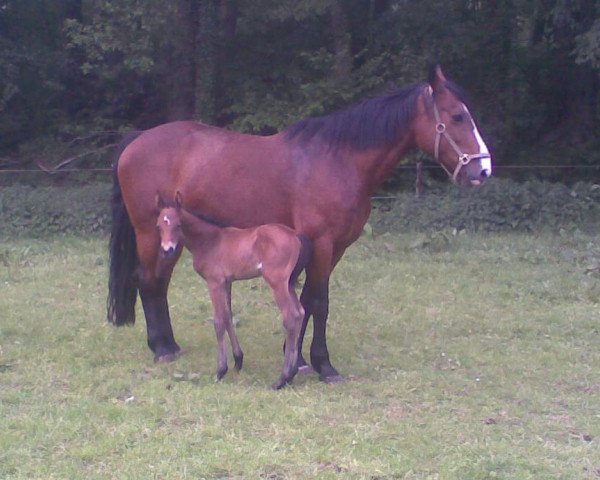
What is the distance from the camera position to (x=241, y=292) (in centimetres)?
928

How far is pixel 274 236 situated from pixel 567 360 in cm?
260

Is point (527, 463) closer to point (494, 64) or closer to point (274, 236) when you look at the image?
point (274, 236)

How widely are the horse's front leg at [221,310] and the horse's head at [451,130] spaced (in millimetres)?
1773

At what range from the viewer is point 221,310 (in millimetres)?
6113

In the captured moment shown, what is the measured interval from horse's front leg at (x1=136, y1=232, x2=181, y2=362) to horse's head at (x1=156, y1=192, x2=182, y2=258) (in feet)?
2.70

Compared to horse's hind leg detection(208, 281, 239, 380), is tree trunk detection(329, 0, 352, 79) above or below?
above

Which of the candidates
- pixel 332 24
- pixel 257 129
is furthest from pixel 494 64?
pixel 257 129

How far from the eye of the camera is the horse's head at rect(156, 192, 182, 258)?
5875mm

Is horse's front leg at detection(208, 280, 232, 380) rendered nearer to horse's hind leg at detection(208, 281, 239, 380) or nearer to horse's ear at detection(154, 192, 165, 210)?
horse's hind leg at detection(208, 281, 239, 380)

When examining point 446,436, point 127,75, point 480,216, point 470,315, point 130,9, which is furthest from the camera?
Result: point 127,75

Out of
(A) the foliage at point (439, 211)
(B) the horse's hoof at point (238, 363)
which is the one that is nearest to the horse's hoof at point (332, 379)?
(B) the horse's hoof at point (238, 363)

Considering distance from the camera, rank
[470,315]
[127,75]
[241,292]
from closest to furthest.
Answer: [470,315] < [241,292] < [127,75]

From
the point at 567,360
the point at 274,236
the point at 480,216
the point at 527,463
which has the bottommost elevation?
the point at 480,216

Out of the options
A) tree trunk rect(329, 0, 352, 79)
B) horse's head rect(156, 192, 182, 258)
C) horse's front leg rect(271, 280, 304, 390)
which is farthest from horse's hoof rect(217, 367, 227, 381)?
tree trunk rect(329, 0, 352, 79)
